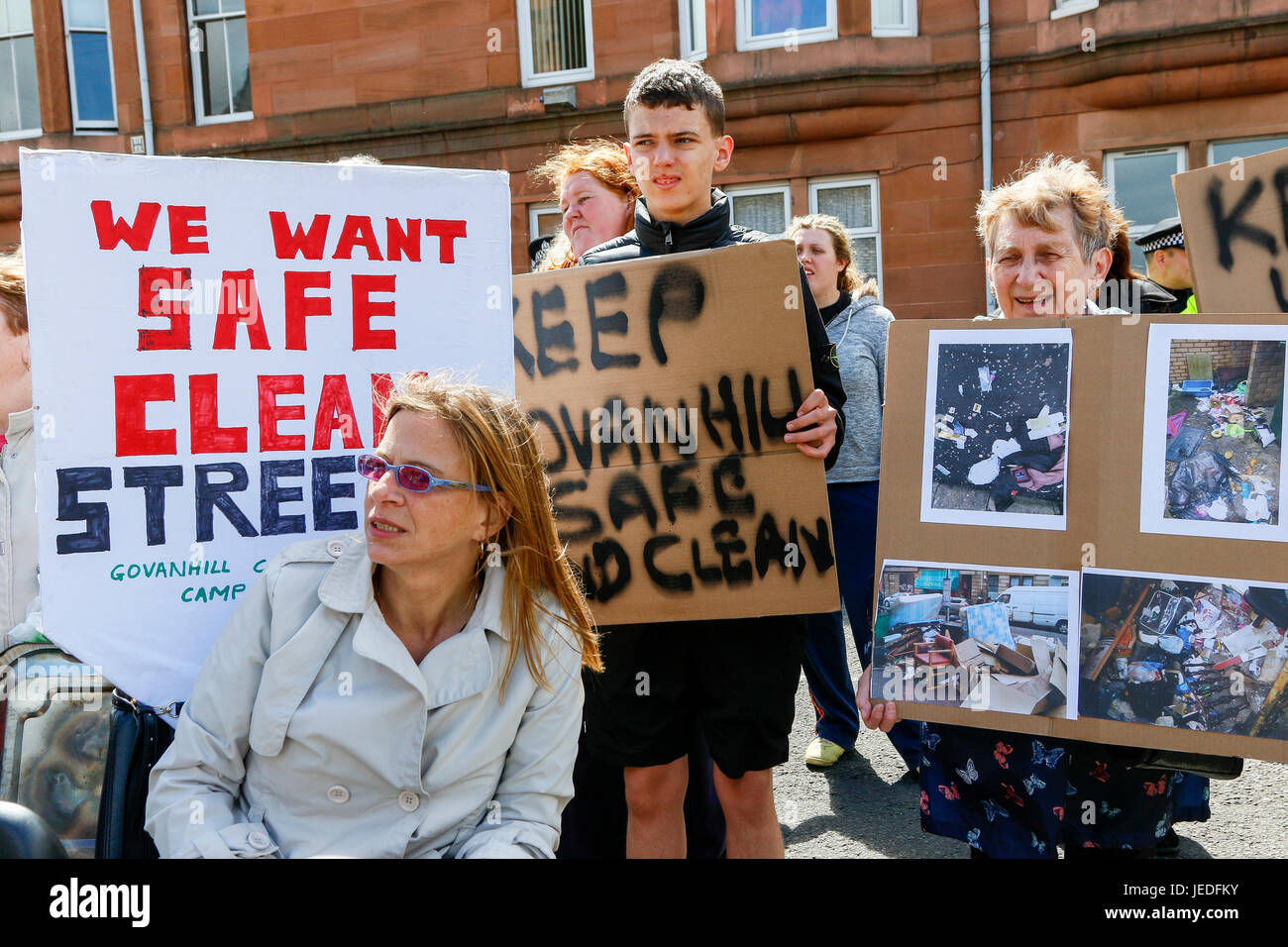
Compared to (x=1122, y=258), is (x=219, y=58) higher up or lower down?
higher up

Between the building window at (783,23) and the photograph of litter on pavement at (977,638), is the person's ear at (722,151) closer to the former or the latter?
the photograph of litter on pavement at (977,638)

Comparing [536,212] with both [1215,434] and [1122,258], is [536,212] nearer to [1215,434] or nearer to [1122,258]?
[1122,258]

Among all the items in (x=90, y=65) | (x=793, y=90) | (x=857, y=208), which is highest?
(x=90, y=65)

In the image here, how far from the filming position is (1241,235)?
2209mm

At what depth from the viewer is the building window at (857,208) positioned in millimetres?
10812

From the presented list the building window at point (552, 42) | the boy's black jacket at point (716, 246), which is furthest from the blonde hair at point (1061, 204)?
the building window at point (552, 42)

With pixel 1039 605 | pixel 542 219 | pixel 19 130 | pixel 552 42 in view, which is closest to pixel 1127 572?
pixel 1039 605

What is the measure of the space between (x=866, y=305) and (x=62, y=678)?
3461mm

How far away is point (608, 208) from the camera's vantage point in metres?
3.46

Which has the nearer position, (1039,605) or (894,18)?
(1039,605)

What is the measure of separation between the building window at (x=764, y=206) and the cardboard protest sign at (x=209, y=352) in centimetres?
918

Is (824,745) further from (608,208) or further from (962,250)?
(962,250)

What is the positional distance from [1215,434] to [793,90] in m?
9.30

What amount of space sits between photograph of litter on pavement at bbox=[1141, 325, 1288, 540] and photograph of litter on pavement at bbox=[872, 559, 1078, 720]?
0.24 metres
